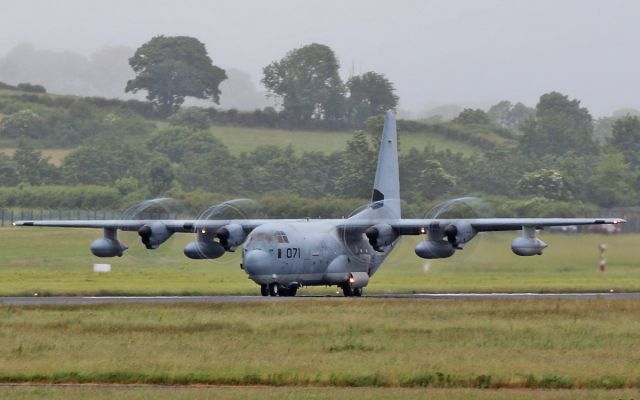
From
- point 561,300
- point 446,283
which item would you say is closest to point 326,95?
point 446,283

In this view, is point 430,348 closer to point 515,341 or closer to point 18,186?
A: point 515,341

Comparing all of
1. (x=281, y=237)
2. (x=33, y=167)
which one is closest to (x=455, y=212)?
(x=281, y=237)

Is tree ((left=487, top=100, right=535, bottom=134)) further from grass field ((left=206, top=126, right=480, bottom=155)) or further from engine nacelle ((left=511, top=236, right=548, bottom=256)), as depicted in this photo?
engine nacelle ((left=511, top=236, right=548, bottom=256))

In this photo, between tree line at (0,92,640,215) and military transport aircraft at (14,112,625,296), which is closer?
military transport aircraft at (14,112,625,296)

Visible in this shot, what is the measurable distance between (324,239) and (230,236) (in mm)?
3433

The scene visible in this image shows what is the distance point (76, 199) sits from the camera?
89.7m

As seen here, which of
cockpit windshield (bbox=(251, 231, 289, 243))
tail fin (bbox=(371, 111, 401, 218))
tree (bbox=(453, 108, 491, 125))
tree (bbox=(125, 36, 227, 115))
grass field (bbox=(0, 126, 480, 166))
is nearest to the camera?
cockpit windshield (bbox=(251, 231, 289, 243))

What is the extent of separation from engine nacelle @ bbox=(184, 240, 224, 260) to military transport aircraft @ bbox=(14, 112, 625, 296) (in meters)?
0.01

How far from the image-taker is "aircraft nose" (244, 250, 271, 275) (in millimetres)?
45156

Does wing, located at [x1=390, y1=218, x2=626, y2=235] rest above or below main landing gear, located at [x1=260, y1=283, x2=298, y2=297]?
above

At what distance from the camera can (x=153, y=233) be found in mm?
49312

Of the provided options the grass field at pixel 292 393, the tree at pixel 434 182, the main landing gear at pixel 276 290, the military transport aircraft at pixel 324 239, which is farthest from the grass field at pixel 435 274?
the grass field at pixel 292 393

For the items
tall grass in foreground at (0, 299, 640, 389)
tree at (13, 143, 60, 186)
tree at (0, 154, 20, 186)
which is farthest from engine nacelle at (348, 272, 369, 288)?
tree at (0, 154, 20, 186)

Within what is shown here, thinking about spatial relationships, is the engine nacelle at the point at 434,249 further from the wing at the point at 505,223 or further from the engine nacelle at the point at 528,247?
the engine nacelle at the point at 528,247
